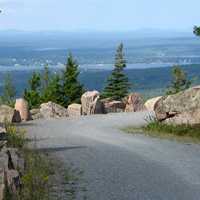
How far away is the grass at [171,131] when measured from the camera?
2143 centimetres

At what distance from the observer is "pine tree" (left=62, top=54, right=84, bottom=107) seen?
180 feet

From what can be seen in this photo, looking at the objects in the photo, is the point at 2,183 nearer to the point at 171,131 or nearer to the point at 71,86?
the point at 171,131

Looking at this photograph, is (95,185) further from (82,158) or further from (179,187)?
(82,158)

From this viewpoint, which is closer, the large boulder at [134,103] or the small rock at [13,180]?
the small rock at [13,180]

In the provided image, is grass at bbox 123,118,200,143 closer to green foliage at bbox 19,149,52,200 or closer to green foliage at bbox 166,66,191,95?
green foliage at bbox 19,149,52,200

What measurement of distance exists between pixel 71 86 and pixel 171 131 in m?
32.9

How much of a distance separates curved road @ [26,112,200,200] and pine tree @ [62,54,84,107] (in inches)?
1168

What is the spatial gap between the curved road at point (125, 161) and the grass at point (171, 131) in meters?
0.71

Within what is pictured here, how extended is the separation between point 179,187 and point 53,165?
9.86 ft

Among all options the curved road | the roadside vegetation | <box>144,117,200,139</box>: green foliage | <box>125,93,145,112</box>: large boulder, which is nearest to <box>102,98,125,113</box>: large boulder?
<box>125,93,145,112</box>: large boulder

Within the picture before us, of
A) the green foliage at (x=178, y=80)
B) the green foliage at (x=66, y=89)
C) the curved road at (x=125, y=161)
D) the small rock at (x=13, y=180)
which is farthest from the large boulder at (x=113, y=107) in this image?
the green foliage at (x=178, y=80)

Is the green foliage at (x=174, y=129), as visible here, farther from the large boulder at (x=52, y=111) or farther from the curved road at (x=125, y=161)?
the large boulder at (x=52, y=111)

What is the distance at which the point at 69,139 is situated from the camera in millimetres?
20609

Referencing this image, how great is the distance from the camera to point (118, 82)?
64.8 m
